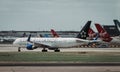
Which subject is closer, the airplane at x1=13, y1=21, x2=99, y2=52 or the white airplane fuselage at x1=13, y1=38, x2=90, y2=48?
the white airplane fuselage at x1=13, y1=38, x2=90, y2=48

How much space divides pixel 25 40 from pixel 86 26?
15.1m

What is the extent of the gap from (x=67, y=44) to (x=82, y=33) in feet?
15.8

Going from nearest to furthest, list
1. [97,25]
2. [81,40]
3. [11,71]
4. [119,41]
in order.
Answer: [11,71], [81,40], [119,41], [97,25]

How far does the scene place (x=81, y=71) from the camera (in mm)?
31969

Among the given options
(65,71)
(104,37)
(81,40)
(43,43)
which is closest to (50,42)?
(43,43)

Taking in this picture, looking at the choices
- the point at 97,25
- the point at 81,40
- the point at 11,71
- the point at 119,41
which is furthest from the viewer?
the point at 97,25

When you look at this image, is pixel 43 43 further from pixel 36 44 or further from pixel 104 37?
pixel 104 37

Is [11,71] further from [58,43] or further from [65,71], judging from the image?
[58,43]

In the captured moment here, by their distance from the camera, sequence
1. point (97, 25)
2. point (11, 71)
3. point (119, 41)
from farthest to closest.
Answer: point (97, 25) < point (119, 41) < point (11, 71)

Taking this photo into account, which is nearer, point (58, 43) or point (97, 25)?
point (58, 43)

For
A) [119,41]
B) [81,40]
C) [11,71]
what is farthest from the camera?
[119,41]

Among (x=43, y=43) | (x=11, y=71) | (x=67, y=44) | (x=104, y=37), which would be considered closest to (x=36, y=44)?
(x=43, y=43)

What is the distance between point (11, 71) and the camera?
3188cm

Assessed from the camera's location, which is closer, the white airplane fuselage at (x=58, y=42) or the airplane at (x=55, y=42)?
the white airplane fuselage at (x=58, y=42)
